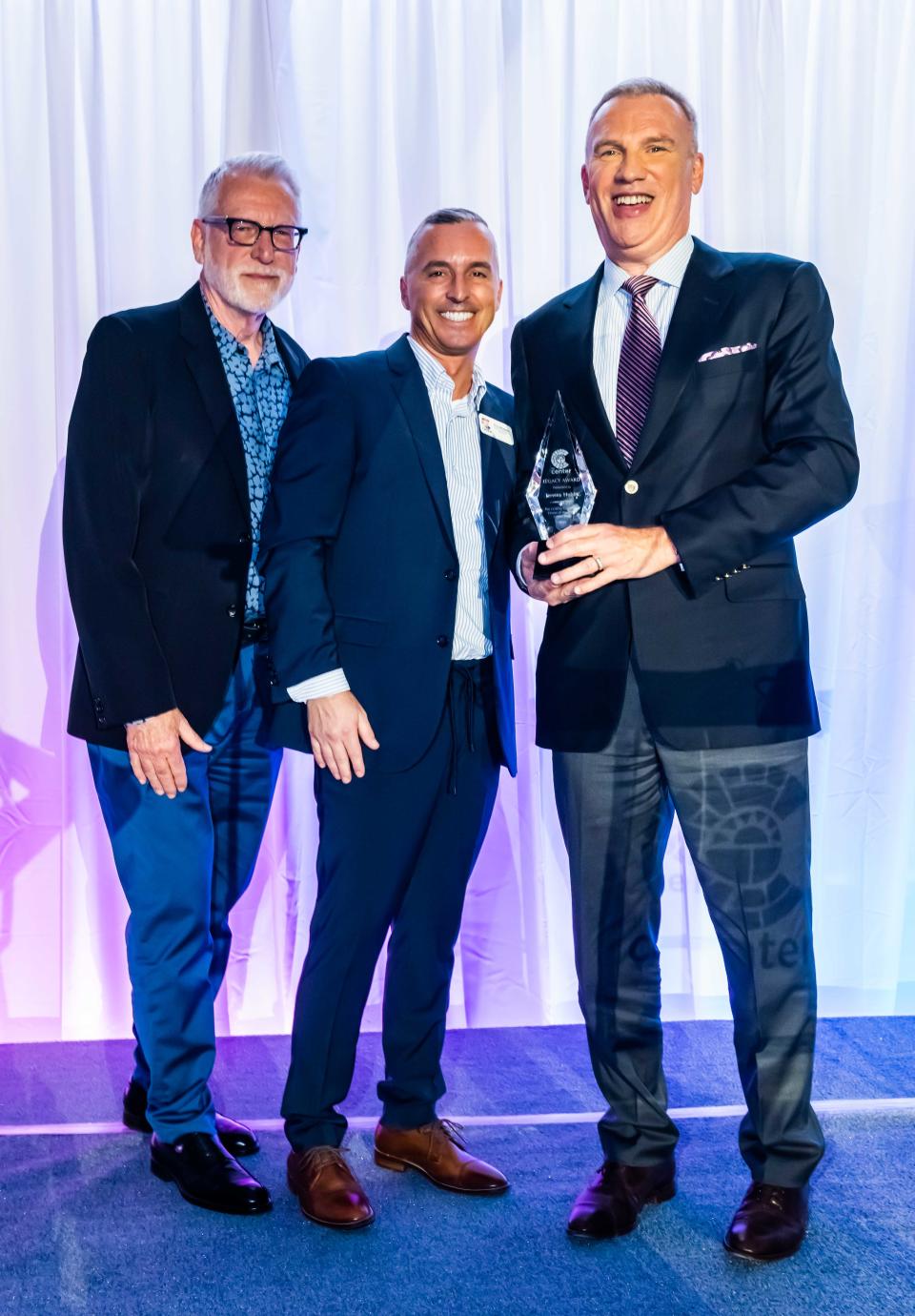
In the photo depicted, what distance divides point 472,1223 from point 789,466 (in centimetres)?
131

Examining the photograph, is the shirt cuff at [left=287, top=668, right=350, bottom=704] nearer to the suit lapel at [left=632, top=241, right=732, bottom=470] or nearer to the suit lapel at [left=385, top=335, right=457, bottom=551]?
the suit lapel at [left=385, top=335, right=457, bottom=551]

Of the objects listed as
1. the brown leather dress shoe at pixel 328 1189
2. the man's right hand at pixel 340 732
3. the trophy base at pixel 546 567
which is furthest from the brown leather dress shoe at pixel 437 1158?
the trophy base at pixel 546 567

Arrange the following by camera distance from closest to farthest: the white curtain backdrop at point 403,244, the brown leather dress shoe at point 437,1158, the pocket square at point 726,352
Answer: the pocket square at point 726,352 → the brown leather dress shoe at point 437,1158 → the white curtain backdrop at point 403,244

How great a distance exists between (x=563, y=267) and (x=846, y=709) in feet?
4.10

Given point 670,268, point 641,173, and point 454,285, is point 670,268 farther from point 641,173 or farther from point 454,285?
point 454,285

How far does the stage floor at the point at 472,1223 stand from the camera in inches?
76.0

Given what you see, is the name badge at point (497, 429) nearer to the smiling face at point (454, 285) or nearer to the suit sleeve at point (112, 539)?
the smiling face at point (454, 285)

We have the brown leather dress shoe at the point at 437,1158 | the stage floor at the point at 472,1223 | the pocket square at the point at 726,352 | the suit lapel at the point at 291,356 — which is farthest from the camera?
the suit lapel at the point at 291,356

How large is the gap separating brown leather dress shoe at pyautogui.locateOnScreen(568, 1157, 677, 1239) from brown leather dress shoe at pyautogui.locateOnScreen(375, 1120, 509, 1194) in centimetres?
17

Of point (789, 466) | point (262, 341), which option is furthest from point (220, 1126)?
point (789, 466)

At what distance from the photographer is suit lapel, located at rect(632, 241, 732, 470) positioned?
6.75 feet

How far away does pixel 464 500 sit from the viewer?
2.29 m

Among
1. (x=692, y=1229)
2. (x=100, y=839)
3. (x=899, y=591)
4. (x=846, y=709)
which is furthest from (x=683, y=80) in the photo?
(x=692, y=1229)

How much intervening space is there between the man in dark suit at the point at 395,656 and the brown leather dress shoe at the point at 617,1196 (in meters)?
0.19
